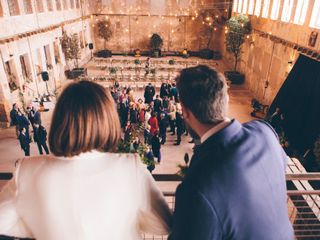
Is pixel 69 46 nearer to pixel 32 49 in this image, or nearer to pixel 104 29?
pixel 32 49

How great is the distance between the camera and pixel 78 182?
1.23 m

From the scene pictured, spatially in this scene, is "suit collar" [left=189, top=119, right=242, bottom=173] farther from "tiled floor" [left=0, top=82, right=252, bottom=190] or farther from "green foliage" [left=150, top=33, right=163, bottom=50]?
"green foliage" [left=150, top=33, right=163, bottom=50]

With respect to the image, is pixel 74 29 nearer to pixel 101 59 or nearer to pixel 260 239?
pixel 101 59

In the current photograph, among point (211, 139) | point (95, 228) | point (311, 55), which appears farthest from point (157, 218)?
point (311, 55)

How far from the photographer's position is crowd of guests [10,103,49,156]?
857 centimetres

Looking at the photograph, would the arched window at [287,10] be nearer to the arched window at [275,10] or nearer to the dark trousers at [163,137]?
the arched window at [275,10]

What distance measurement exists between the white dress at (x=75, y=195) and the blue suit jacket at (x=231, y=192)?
241 millimetres

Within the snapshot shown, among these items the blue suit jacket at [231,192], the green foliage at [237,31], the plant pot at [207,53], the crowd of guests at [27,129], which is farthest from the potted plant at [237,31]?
the blue suit jacket at [231,192]

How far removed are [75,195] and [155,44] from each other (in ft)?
80.4

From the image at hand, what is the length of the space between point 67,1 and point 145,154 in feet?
53.7

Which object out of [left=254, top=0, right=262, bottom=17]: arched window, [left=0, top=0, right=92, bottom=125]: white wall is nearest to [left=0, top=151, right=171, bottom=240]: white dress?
[left=0, top=0, right=92, bottom=125]: white wall

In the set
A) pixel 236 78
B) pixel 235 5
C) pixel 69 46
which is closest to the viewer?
pixel 69 46

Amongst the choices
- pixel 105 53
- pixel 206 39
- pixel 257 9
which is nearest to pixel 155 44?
pixel 105 53

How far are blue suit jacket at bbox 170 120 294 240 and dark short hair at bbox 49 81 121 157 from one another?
1.47ft
